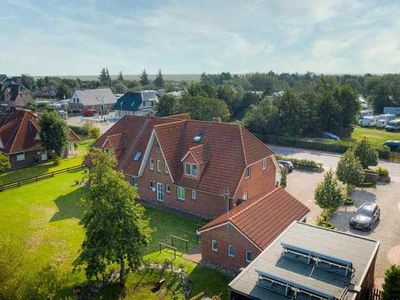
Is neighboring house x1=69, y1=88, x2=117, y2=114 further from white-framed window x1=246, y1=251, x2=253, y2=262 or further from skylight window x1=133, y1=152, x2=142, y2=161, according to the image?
white-framed window x1=246, y1=251, x2=253, y2=262

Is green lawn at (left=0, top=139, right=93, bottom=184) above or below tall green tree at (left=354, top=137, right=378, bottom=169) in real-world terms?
below

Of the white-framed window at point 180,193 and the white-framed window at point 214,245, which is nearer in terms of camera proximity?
the white-framed window at point 214,245

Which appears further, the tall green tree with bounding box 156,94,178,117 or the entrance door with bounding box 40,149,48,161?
the tall green tree with bounding box 156,94,178,117

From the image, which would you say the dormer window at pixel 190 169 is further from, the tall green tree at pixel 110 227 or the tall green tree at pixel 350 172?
the tall green tree at pixel 350 172

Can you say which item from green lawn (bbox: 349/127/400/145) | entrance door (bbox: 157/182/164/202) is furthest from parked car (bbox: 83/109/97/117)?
entrance door (bbox: 157/182/164/202)

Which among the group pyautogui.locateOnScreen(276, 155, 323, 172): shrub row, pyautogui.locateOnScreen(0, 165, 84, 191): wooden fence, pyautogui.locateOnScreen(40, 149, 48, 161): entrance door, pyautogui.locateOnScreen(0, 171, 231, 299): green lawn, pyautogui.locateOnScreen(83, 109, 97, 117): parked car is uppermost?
pyautogui.locateOnScreen(83, 109, 97, 117): parked car

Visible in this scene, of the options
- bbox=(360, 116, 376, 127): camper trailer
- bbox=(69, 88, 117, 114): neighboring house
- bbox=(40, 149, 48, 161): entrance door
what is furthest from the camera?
bbox=(69, 88, 117, 114): neighboring house

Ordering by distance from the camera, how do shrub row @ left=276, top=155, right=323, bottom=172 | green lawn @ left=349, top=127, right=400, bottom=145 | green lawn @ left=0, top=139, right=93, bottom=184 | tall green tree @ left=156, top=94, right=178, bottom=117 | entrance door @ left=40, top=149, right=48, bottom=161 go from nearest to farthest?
green lawn @ left=0, top=139, right=93, bottom=184, shrub row @ left=276, top=155, right=323, bottom=172, entrance door @ left=40, top=149, right=48, bottom=161, green lawn @ left=349, top=127, right=400, bottom=145, tall green tree @ left=156, top=94, right=178, bottom=117

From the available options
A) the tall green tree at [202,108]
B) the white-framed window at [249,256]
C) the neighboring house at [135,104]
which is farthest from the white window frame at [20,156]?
the neighboring house at [135,104]
